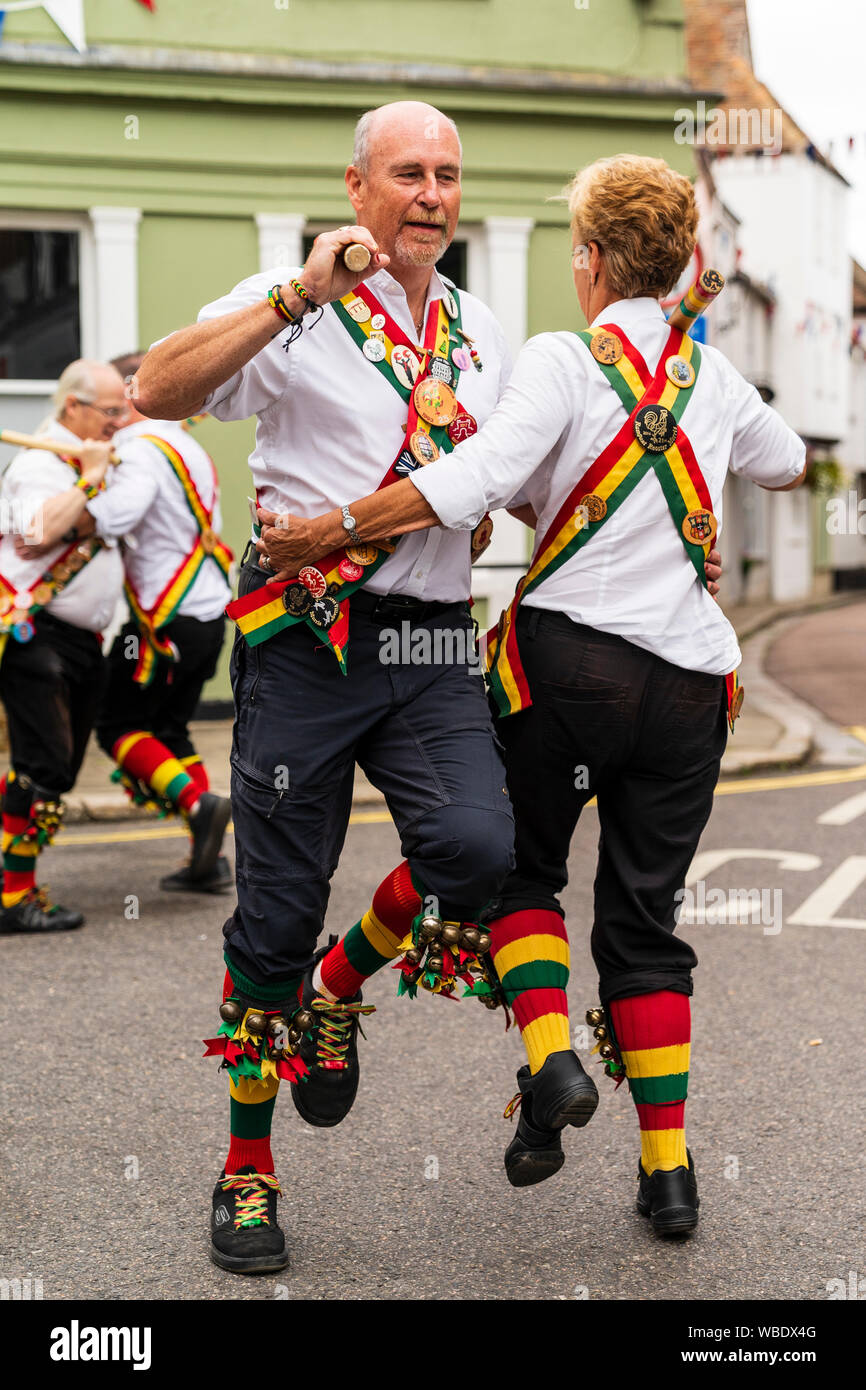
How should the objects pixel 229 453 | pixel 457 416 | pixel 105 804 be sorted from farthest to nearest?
pixel 229 453 < pixel 105 804 < pixel 457 416

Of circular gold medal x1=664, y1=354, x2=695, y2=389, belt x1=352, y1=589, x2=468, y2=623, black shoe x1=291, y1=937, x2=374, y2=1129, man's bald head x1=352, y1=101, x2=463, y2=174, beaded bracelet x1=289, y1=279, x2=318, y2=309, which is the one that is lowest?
black shoe x1=291, y1=937, x2=374, y2=1129

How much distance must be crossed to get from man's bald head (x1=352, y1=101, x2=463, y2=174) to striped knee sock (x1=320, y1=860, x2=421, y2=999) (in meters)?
1.37

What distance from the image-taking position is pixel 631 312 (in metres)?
3.12

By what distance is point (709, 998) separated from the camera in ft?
16.8

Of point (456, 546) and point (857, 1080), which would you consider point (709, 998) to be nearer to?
point (857, 1080)

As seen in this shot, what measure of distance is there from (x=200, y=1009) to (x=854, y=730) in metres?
7.80

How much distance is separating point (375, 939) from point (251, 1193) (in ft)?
1.79

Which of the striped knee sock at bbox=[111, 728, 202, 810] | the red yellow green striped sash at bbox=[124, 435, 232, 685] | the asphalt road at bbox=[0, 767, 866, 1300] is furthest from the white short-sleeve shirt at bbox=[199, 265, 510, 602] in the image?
the striped knee sock at bbox=[111, 728, 202, 810]

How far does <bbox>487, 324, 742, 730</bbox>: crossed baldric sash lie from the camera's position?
3057mm

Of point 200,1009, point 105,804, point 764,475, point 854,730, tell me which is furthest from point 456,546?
point 854,730

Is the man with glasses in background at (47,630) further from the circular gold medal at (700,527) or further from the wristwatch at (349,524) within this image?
the circular gold medal at (700,527)

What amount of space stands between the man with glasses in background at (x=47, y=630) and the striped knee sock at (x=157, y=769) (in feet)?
0.94

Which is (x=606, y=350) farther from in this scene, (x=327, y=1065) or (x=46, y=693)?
(x=46, y=693)

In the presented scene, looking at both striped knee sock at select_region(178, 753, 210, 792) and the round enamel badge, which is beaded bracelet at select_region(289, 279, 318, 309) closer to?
the round enamel badge
